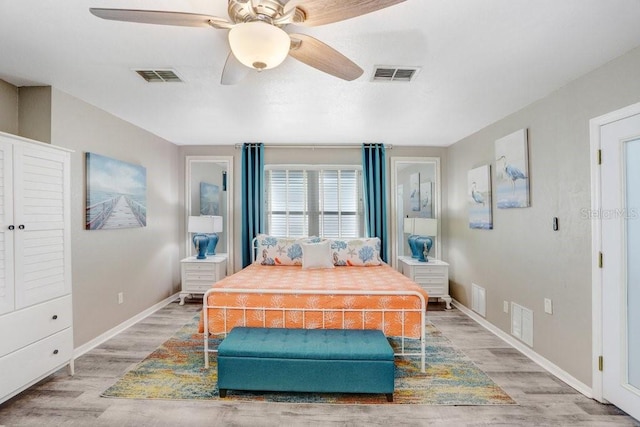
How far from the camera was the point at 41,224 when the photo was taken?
2.40 meters

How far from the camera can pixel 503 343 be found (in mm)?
3359

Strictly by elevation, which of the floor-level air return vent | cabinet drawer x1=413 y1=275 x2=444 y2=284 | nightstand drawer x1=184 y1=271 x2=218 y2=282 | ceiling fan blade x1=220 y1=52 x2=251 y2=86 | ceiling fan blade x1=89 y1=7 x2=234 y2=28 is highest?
ceiling fan blade x1=89 y1=7 x2=234 y2=28

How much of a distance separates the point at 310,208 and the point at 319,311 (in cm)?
257

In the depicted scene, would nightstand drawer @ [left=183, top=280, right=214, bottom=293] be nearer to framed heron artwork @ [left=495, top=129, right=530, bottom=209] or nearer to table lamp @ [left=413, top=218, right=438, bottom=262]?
table lamp @ [left=413, top=218, right=438, bottom=262]

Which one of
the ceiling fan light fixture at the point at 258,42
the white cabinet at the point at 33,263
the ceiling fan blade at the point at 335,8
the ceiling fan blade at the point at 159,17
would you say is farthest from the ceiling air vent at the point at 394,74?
the white cabinet at the point at 33,263

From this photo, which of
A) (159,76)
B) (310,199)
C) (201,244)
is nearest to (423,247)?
(310,199)

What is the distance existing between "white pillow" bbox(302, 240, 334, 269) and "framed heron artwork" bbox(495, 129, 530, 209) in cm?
206

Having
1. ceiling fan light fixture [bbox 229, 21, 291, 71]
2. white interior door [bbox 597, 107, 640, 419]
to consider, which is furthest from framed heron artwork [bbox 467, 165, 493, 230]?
ceiling fan light fixture [bbox 229, 21, 291, 71]

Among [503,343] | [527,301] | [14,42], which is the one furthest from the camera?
[503,343]

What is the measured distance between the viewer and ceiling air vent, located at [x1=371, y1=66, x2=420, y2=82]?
94.1 inches

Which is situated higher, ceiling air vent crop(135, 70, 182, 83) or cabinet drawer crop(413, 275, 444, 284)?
ceiling air vent crop(135, 70, 182, 83)

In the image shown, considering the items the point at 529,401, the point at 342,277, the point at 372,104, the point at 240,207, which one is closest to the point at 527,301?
the point at 529,401

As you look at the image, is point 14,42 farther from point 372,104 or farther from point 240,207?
point 240,207

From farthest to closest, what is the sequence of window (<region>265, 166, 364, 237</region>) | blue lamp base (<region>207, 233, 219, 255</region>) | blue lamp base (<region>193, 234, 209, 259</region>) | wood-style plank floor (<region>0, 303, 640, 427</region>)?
1. window (<region>265, 166, 364, 237</region>)
2. blue lamp base (<region>207, 233, 219, 255</region>)
3. blue lamp base (<region>193, 234, 209, 259</region>)
4. wood-style plank floor (<region>0, 303, 640, 427</region>)
